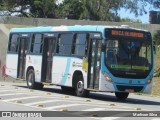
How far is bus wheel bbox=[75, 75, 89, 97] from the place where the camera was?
22.3 m

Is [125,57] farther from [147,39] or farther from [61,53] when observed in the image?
[61,53]

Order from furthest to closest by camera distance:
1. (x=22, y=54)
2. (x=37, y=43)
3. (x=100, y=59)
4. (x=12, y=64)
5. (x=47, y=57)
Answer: (x=12, y=64) → (x=22, y=54) → (x=37, y=43) → (x=47, y=57) → (x=100, y=59)

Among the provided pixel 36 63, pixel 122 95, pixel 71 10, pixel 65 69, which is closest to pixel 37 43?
pixel 36 63

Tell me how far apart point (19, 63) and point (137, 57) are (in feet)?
28.8

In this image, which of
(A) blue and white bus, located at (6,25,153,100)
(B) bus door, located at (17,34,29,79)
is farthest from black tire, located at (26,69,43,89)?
(A) blue and white bus, located at (6,25,153,100)

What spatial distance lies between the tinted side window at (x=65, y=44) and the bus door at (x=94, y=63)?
75.4 inches

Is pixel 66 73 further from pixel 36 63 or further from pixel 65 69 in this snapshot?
pixel 36 63

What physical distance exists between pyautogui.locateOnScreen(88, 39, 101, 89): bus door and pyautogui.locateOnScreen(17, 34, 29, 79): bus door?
6.71 metres

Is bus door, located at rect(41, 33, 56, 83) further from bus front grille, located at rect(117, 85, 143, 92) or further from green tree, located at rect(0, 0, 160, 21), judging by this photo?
green tree, located at rect(0, 0, 160, 21)

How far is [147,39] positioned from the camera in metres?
22.2

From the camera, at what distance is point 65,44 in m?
24.0

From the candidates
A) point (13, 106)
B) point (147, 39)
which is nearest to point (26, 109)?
point (13, 106)

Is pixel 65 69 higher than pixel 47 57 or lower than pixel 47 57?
lower

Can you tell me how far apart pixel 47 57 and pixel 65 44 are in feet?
6.57
